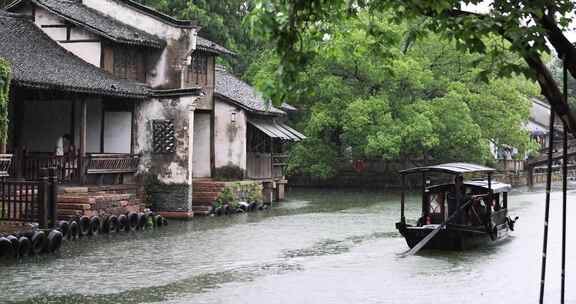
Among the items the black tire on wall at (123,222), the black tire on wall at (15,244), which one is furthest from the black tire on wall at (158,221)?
the black tire on wall at (15,244)

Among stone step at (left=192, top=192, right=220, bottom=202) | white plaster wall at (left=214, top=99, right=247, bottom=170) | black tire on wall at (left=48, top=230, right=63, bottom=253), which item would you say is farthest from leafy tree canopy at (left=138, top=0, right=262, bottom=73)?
black tire on wall at (left=48, top=230, right=63, bottom=253)

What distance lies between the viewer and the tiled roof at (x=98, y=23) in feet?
95.5

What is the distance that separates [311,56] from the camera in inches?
357

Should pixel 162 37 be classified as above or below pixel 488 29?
above

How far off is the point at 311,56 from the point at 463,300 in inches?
282

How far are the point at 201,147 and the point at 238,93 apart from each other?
3987mm

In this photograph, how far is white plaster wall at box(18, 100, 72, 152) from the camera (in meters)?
29.6

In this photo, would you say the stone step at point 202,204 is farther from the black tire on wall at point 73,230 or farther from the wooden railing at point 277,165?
the black tire on wall at point 73,230

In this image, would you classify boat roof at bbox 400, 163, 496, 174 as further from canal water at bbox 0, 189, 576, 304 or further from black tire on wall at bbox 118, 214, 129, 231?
black tire on wall at bbox 118, 214, 129, 231

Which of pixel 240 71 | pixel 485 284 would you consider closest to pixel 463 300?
pixel 485 284

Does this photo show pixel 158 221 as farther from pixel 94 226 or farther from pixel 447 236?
pixel 447 236

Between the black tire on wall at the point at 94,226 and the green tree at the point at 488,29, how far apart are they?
16.0 m

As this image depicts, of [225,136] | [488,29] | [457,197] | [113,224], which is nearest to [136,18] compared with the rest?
[225,136]

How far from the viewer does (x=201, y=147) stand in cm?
3550
